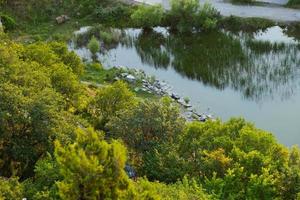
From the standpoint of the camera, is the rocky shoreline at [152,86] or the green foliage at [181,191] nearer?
the green foliage at [181,191]

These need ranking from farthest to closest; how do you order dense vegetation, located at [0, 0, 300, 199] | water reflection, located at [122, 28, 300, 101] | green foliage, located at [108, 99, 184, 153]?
water reflection, located at [122, 28, 300, 101]
green foliage, located at [108, 99, 184, 153]
dense vegetation, located at [0, 0, 300, 199]

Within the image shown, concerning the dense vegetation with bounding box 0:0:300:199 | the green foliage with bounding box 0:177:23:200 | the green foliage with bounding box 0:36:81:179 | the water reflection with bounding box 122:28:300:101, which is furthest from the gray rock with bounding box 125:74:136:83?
the green foliage with bounding box 0:177:23:200

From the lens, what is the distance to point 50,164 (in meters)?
20.3

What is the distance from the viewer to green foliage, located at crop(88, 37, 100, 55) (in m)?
42.7

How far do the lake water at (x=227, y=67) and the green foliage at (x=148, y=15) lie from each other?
3.38 feet

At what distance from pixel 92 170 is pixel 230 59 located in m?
28.7

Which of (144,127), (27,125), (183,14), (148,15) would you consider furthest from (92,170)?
(183,14)

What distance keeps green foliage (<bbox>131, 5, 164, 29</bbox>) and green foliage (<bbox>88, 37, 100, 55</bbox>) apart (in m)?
4.98

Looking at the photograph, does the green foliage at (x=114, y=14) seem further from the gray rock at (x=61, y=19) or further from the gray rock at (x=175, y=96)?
the gray rock at (x=175, y=96)

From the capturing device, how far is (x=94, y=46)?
4281 centimetres

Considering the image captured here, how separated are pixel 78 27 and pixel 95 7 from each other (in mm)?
2807

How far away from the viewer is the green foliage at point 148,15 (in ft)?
152

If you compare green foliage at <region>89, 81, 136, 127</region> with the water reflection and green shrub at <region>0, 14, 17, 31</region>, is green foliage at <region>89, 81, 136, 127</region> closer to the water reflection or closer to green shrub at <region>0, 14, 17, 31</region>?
the water reflection

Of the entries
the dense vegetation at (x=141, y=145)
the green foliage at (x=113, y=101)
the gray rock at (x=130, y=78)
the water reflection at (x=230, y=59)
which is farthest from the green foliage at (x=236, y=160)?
the gray rock at (x=130, y=78)
